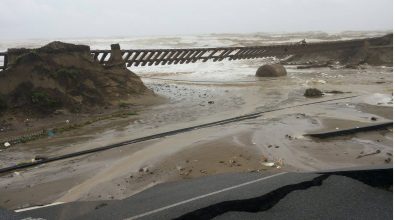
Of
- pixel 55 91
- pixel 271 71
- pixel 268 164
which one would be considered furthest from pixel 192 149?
pixel 271 71

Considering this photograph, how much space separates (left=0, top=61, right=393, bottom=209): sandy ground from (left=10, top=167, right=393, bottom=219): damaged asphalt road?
824 millimetres

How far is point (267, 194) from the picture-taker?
356cm

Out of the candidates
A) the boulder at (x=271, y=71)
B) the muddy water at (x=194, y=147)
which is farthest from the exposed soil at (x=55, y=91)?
the boulder at (x=271, y=71)

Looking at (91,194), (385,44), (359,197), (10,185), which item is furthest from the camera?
(385,44)

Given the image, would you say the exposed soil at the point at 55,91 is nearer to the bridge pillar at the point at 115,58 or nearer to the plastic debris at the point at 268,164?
the bridge pillar at the point at 115,58

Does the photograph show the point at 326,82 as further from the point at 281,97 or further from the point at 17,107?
the point at 17,107

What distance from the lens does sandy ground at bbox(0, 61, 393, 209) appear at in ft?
16.5

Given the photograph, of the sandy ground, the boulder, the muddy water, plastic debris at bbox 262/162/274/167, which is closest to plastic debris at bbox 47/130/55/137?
the sandy ground


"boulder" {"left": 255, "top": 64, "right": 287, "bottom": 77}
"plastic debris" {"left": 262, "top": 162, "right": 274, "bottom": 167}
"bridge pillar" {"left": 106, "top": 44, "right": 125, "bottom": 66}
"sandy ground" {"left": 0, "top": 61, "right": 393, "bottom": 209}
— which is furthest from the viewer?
"boulder" {"left": 255, "top": 64, "right": 287, "bottom": 77}

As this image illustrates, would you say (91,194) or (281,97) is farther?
(281,97)

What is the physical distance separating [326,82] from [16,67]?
34.8 ft

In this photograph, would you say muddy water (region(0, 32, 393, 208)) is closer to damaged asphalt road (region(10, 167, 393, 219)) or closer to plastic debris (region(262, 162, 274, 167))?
plastic debris (region(262, 162, 274, 167))

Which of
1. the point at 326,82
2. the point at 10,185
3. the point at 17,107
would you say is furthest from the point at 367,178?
the point at 326,82

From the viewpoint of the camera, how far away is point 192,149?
6273 mm
